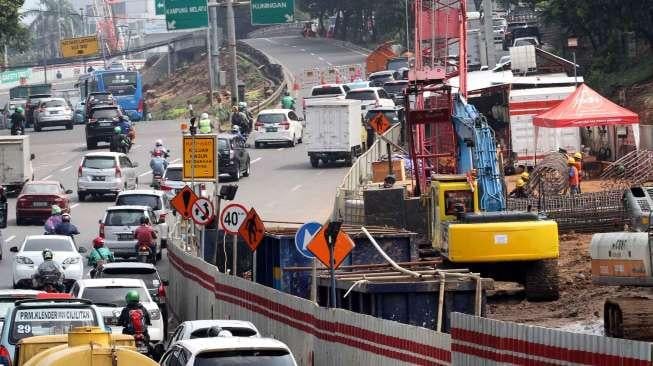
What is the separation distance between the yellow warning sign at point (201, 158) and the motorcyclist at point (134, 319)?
1146 centimetres

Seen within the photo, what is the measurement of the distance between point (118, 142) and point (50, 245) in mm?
26743

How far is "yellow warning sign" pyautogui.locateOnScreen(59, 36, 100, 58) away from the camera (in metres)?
135

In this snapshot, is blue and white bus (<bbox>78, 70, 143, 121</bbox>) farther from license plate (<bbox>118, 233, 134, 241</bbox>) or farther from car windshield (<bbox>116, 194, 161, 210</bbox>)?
license plate (<bbox>118, 233, 134, 241</bbox>)

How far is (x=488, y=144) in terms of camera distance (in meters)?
38.4

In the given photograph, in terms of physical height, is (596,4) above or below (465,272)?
above

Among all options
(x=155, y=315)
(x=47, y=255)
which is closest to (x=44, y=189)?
(x=47, y=255)

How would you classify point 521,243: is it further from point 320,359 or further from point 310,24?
point 310,24

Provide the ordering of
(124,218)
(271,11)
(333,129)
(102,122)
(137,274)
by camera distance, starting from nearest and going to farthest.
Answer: (137,274), (124,218), (333,129), (102,122), (271,11)

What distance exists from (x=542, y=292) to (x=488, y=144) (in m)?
9.53

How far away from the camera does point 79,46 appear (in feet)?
447

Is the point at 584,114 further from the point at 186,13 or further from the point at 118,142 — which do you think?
the point at 186,13

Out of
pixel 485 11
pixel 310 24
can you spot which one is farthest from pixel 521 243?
pixel 310 24

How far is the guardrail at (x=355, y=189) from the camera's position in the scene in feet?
137

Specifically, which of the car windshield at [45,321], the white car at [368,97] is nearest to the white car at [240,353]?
the car windshield at [45,321]
